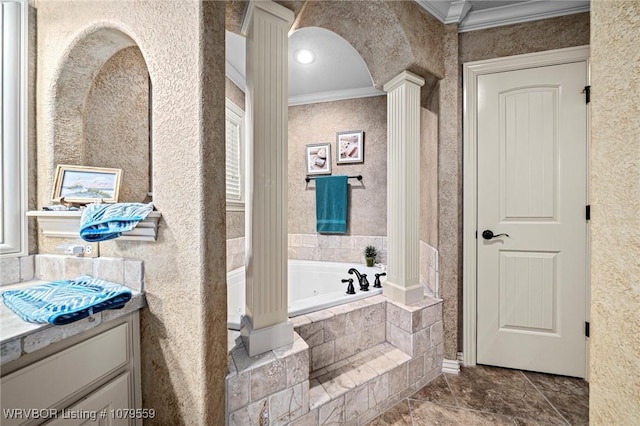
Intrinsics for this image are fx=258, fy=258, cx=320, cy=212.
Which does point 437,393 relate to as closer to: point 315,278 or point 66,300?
point 315,278

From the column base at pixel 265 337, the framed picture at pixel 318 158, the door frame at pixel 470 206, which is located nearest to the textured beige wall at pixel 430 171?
the door frame at pixel 470 206

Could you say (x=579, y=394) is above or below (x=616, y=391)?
below

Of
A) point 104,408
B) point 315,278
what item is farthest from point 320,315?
point 315,278

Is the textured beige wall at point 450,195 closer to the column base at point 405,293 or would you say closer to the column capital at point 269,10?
the column base at point 405,293

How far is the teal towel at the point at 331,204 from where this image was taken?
294 centimetres

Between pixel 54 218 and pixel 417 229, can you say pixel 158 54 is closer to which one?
pixel 54 218

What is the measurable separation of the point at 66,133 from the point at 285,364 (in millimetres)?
1556

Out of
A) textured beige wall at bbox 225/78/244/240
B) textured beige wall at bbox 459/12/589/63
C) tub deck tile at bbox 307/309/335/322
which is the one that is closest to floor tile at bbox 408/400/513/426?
tub deck tile at bbox 307/309/335/322

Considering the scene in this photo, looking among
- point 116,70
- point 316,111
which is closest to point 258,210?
point 116,70

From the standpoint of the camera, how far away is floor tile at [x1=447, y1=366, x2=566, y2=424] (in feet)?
5.00

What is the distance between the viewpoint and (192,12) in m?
0.99

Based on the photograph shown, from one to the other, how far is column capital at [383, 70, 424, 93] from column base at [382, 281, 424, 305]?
148 cm

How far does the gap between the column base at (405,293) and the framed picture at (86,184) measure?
1.80 m

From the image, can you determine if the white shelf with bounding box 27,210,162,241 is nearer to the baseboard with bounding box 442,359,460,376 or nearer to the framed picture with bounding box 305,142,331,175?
the baseboard with bounding box 442,359,460,376
